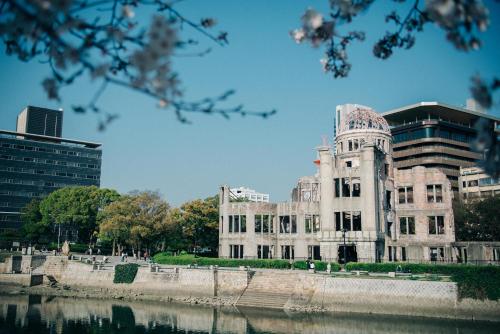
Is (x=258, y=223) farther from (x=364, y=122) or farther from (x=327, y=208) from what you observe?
(x=364, y=122)

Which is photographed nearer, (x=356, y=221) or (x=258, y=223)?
(x=356, y=221)

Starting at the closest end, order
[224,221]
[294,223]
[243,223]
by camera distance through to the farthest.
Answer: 1. [294,223]
2. [224,221]
3. [243,223]

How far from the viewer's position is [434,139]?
106562 mm

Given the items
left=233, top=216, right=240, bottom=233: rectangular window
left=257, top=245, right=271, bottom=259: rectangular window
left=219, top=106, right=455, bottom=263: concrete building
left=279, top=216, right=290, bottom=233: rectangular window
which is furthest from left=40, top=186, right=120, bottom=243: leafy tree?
left=279, top=216, right=290, bottom=233: rectangular window

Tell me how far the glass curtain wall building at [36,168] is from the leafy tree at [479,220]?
99323 millimetres

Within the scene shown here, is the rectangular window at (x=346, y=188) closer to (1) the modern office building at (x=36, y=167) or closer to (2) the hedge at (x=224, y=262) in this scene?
(2) the hedge at (x=224, y=262)

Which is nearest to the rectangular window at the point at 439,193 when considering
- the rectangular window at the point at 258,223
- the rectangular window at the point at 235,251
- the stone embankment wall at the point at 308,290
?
the stone embankment wall at the point at 308,290

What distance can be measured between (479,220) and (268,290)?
34.6 m

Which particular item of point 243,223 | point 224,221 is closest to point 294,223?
point 243,223

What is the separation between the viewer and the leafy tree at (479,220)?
200 feet

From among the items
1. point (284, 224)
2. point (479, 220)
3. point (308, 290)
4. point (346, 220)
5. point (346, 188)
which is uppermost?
point (346, 188)

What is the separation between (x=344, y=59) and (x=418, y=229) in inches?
2087

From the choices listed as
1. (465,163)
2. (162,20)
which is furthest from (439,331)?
(465,163)

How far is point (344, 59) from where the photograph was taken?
27.8 feet
